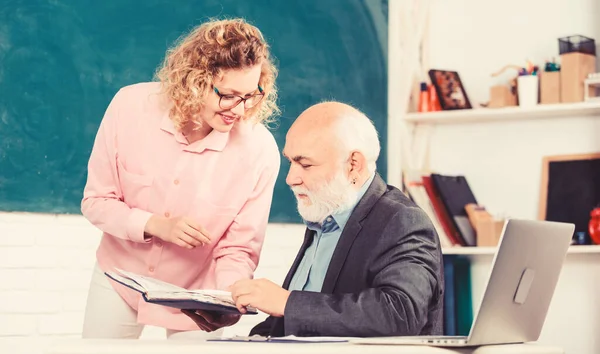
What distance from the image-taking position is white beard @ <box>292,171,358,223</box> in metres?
2.20

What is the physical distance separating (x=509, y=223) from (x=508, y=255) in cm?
7

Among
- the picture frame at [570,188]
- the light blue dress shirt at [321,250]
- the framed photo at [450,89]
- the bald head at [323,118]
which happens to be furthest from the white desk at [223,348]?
the framed photo at [450,89]

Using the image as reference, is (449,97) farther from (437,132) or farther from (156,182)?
(156,182)

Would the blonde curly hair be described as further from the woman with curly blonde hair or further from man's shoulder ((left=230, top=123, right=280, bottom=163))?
man's shoulder ((left=230, top=123, right=280, bottom=163))

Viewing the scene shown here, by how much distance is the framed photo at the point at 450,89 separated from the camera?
4.61m

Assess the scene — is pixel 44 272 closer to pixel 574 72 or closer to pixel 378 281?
pixel 378 281

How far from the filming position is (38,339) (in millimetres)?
3010

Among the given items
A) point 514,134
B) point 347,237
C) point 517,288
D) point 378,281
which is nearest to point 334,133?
point 347,237

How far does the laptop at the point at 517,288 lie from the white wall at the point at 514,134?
2.67m

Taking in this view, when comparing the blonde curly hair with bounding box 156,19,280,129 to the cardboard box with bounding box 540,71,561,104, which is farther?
the cardboard box with bounding box 540,71,561,104

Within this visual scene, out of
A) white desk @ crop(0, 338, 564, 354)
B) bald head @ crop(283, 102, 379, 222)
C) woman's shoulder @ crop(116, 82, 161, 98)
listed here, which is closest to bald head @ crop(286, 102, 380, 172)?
bald head @ crop(283, 102, 379, 222)

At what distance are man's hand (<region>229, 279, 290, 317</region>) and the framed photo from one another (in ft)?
9.69

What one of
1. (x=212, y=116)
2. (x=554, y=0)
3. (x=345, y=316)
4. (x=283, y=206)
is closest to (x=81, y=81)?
(x=212, y=116)

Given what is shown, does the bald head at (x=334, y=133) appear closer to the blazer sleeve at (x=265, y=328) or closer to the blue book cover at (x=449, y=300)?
the blazer sleeve at (x=265, y=328)
